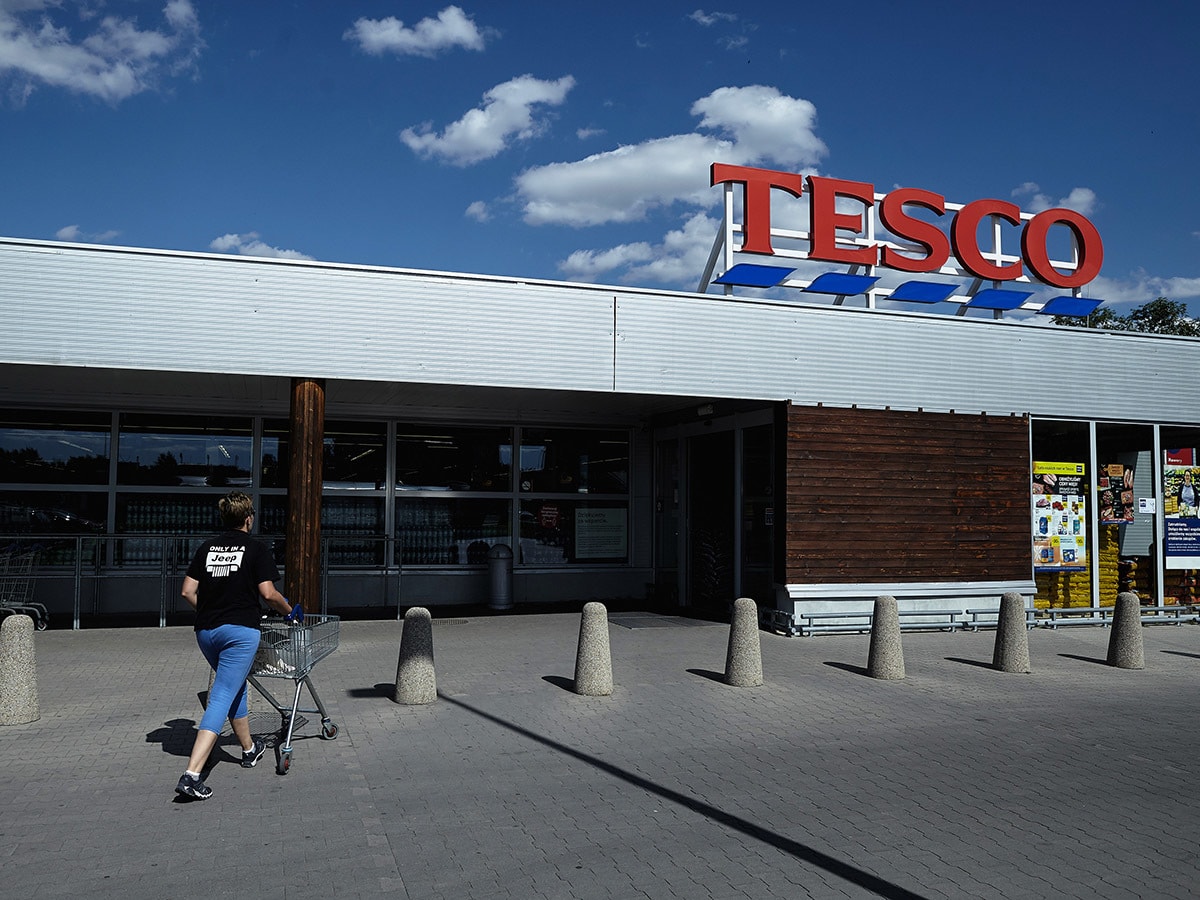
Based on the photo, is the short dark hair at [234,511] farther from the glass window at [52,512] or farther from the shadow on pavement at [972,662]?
the glass window at [52,512]

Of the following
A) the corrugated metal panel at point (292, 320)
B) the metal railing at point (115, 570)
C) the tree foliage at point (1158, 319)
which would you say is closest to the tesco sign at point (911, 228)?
the corrugated metal panel at point (292, 320)

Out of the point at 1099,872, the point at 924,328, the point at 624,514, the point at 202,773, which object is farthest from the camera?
the point at 624,514

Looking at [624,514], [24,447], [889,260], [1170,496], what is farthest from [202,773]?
[1170,496]

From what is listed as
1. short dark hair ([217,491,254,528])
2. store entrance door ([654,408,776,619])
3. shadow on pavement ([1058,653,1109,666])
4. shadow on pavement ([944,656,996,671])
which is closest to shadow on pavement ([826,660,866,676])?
shadow on pavement ([944,656,996,671])

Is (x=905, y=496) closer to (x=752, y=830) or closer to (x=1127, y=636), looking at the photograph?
(x=1127, y=636)

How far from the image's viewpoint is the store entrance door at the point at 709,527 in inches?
596

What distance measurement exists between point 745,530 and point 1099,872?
30.9 feet

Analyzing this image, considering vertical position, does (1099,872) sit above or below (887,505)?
below

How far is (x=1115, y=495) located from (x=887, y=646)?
24.6 feet

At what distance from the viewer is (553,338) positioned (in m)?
12.4

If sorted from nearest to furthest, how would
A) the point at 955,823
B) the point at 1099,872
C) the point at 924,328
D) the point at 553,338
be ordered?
1. the point at 1099,872
2. the point at 955,823
3. the point at 553,338
4. the point at 924,328

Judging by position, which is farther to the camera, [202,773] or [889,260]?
[889,260]

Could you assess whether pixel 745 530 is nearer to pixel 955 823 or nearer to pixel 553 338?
pixel 553 338

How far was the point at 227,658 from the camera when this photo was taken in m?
6.35
